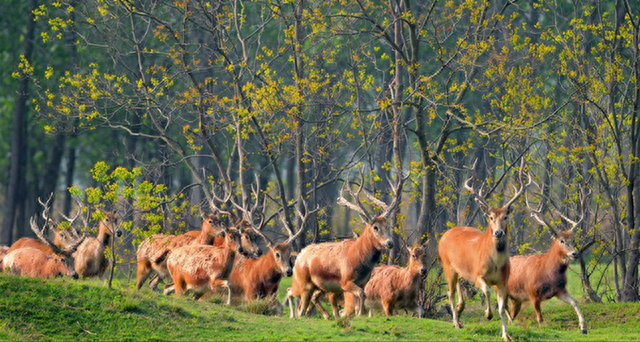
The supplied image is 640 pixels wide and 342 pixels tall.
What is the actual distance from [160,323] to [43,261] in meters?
6.15

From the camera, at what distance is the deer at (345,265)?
17.2 m

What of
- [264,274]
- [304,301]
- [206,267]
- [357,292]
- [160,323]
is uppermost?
[206,267]

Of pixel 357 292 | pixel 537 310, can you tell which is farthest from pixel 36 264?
pixel 537 310

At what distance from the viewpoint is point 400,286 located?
60.5 feet

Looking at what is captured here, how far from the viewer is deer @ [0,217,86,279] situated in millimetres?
18906

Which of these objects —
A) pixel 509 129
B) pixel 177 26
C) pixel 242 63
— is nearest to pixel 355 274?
pixel 509 129

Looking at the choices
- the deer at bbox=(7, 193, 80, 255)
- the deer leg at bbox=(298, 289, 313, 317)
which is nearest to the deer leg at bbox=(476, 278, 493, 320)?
the deer leg at bbox=(298, 289, 313, 317)

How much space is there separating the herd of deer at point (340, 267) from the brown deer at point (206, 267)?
0.8 inches

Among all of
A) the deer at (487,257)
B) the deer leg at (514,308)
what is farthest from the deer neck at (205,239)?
the deer leg at (514,308)

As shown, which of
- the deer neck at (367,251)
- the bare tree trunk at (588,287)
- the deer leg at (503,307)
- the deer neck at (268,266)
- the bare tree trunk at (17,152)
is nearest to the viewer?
the deer leg at (503,307)

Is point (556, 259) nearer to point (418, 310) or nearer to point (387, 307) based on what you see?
point (418, 310)

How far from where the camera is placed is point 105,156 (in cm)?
4309

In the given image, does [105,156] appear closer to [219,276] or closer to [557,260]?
[219,276]

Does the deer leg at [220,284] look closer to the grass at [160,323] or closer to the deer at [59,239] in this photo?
the grass at [160,323]
